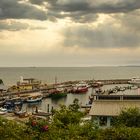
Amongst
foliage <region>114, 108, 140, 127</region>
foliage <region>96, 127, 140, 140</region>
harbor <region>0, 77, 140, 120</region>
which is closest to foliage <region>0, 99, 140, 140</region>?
foliage <region>96, 127, 140, 140</region>

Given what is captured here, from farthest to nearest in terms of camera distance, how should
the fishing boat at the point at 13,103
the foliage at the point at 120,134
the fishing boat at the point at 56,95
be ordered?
1. the fishing boat at the point at 56,95
2. the fishing boat at the point at 13,103
3. the foliage at the point at 120,134

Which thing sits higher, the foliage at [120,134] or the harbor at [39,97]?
the foliage at [120,134]

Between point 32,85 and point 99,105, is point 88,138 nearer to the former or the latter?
point 99,105

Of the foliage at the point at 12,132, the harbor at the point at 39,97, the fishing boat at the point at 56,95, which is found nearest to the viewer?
the foliage at the point at 12,132

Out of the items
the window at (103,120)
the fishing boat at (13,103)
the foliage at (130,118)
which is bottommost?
the fishing boat at (13,103)

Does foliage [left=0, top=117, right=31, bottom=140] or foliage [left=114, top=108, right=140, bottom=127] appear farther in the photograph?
foliage [left=114, top=108, right=140, bottom=127]

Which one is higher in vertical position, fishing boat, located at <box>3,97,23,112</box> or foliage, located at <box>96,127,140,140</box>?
foliage, located at <box>96,127,140,140</box>

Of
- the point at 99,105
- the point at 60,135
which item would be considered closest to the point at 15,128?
the point at 60,135

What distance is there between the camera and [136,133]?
2064 centimetres

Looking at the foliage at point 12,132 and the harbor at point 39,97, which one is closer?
the foliage at point 12,132

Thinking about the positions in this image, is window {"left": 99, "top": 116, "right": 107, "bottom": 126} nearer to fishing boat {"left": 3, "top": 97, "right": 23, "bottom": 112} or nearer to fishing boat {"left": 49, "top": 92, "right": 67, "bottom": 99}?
fishing boat {"left": 3, "top": 97, "right": 23, "bottom": 112}

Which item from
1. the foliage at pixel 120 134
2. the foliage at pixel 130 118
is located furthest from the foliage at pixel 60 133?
the foliage at pixel 130 118

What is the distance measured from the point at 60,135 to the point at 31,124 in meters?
2.26

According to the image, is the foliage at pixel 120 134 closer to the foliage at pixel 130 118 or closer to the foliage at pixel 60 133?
the foliage at pixel 60 133
